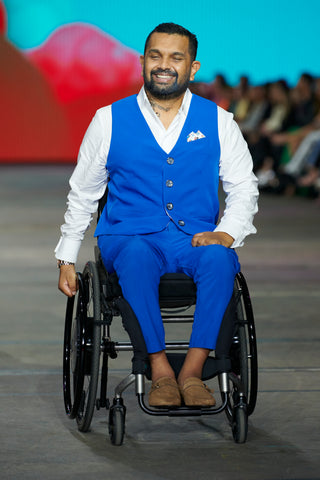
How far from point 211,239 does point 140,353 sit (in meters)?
0.38

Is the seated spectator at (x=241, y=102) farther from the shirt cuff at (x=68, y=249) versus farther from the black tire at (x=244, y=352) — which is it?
the black tire at (x=244, y=352)

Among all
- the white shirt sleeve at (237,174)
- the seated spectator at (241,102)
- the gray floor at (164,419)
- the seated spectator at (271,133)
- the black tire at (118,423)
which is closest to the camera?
the gray floor at (164,419)

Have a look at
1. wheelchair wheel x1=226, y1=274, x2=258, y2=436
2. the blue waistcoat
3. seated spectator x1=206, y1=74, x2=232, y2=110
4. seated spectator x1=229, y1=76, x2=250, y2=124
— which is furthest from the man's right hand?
seated spectator x1=206, y1=74, x2=232, y2=110

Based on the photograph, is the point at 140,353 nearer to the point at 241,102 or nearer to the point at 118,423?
the point at 118,423

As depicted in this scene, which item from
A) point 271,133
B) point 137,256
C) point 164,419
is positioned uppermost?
point 137,256

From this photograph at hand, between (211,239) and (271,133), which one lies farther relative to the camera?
(271,133)

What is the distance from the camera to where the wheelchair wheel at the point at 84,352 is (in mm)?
2707

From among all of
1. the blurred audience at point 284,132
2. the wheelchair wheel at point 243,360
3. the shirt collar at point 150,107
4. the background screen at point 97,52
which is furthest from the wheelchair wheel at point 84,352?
the background screen at point 97,52

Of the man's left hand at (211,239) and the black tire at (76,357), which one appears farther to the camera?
the man's left hand at (211,239)

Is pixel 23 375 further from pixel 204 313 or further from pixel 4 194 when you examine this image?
pixel 4 194

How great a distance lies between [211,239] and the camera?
2.86 m

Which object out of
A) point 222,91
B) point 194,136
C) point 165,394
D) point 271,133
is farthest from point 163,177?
point 222,91

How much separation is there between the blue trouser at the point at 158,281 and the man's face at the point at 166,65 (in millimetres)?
440

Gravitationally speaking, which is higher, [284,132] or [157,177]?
[157,177]
